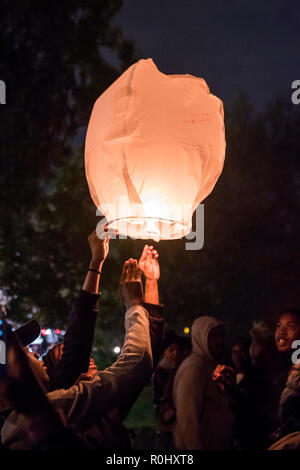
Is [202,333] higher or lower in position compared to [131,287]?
lower

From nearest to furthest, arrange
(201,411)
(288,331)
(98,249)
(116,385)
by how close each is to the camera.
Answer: (116,385) < (98,249) < (288,331) < (201,411)

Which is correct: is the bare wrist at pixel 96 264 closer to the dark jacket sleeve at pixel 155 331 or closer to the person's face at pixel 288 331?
the dark jacket sleeve at pixel 155 331

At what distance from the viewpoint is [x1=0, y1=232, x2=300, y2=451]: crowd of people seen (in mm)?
1493

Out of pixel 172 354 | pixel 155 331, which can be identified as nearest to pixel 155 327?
pixel 155 331

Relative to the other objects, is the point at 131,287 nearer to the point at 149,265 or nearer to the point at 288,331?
the point at 149,265

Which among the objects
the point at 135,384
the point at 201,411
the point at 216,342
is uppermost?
the point at 135,384

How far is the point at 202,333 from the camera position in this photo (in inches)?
173

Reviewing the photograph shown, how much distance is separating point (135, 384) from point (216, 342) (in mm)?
2553

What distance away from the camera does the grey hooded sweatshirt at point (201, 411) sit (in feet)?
12.3

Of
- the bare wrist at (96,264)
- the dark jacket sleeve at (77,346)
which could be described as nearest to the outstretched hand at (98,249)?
the bare wrist at (96,264)

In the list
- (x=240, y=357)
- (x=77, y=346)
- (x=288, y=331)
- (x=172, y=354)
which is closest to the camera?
(x=77, y=346)

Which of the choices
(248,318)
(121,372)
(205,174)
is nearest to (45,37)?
(205,174)

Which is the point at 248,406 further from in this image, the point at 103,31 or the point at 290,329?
the point at 103,31

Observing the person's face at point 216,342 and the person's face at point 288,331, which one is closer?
the person's face at point 288,331
